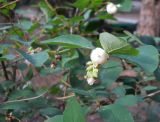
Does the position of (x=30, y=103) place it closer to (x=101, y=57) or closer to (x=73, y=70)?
(x=73, y=70)

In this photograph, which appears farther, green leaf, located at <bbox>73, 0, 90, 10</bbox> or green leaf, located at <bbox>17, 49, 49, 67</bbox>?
green leaf, located at <bbox>73, 0, 90, 10</bbox>

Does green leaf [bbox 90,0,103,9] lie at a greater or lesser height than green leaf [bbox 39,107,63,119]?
greater

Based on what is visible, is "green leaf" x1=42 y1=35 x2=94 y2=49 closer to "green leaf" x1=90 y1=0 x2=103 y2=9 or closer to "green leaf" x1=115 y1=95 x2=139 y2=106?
"green leaf" x1=115 y1=95 x2=139 y2=106

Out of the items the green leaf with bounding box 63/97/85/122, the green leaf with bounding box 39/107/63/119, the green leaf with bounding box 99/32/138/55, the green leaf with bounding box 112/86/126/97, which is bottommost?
the green leaf with bounding box 112/86/126/97

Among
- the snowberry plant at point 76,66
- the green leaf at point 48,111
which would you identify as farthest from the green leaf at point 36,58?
the green leaf at point 48,111

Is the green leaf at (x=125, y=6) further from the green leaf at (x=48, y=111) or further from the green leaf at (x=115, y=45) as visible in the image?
the green leaf at (x=115, y=45)

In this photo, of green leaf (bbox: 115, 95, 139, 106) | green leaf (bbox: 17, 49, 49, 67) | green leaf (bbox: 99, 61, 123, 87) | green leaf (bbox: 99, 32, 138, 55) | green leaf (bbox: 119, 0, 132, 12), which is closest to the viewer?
green leaf (bbox: 99, 32, 138, 55)

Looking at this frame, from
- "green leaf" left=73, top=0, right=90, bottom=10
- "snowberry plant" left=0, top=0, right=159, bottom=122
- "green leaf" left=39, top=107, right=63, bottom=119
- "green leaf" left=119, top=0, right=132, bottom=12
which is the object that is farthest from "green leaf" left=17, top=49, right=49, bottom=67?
"green leaf" left=119, top=0, right=132, bottom=12
